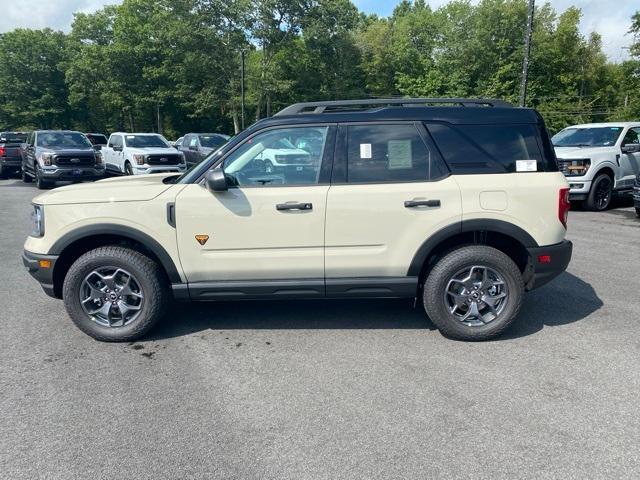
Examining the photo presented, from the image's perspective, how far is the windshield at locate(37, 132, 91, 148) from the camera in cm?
1666

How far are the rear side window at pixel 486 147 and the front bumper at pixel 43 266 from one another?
3415 mm

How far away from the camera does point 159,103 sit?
48.0m

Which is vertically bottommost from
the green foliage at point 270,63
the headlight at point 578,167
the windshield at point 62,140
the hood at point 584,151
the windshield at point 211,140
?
the headlight at point 578,167

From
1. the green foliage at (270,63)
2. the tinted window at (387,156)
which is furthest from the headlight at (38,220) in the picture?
the green foliage at (270,63)

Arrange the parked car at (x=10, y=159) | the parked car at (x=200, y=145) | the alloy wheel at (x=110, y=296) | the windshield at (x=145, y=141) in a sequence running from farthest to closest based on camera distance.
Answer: the parked car at (x=200, y=145) → the parked car at (x=10, y=159) → the windshield at (x=145, y=141) → the alloy wheel at (x=110, y=296)

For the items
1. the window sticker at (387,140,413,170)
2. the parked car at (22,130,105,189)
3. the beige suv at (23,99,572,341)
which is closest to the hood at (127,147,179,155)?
the parked car at (22,130,105,189)

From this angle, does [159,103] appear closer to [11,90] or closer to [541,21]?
[11,90]

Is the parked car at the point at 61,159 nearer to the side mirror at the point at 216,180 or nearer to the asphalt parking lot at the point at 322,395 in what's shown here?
the asphalt parking lot at the point at 322,395

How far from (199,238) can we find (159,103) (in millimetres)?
47668

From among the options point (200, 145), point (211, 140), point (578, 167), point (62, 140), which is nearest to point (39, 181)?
point (62, 140)

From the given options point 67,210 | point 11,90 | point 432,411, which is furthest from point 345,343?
point 11,90

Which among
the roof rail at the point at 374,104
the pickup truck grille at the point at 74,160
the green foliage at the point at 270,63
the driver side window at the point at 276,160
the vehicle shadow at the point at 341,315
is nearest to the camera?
the driver side window at the point at 276,160

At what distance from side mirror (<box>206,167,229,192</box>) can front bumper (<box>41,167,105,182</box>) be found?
13.6 meters

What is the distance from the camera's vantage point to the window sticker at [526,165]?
14.0 feet
